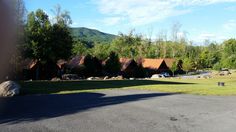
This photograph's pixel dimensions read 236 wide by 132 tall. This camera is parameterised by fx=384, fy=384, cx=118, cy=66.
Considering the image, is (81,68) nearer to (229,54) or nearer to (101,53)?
(101,53)

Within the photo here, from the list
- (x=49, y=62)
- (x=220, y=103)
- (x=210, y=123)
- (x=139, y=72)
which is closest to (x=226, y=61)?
(x=139, y=72)

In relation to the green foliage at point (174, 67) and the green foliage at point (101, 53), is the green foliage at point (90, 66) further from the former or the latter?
the green foliage at point (174, 67)

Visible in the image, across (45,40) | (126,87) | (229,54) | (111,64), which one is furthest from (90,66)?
(229,54)

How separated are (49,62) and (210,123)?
4829 centimetres

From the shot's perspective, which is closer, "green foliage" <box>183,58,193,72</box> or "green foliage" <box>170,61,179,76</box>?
"green foliage" <box>170,61,179,76</box>

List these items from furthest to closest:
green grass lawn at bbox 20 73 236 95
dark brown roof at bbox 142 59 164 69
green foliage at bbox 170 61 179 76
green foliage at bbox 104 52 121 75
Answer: green foliage at bbox 170 61 179 76 < dark brown roof at bbox 142 59 164 69 < green foliage at bbox 104 52 121 75 < green grass lawn at bbox 20 73 236 95

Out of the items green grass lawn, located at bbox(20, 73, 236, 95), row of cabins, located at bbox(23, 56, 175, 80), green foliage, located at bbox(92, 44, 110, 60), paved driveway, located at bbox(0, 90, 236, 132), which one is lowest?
paved driveway, located at bbox(0, 90, 236, 132)

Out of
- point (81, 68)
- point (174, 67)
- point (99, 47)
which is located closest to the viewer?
point (81, 68)

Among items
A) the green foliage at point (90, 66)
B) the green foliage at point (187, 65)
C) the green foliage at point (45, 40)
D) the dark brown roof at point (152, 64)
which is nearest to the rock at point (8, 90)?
the green foliage at point (45, 40)

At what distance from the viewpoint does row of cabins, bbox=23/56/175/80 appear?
60.4m

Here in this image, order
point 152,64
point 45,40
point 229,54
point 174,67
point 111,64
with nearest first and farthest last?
point 45,40 < point 111,64 < point 152,64 < point 174,67 < point 229,54

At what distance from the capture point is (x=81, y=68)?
6800 cm

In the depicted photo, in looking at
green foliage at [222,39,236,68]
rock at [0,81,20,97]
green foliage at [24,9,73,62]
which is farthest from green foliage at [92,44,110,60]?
rock at [0,81,20,97]

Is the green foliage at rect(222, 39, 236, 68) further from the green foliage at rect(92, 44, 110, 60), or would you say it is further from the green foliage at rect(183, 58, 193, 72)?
the green foliage at rect(92, 44, 110, 60)
